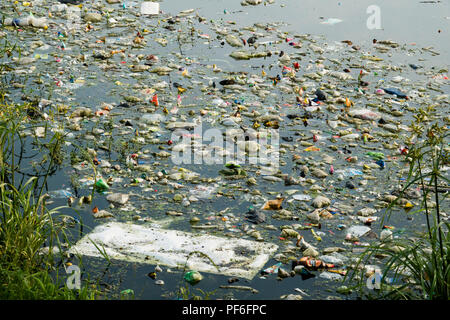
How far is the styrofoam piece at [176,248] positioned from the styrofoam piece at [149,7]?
466 cm

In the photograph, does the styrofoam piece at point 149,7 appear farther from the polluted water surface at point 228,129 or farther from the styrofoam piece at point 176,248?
the styrofoam piece at point 176,248

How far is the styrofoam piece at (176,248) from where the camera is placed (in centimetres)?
341

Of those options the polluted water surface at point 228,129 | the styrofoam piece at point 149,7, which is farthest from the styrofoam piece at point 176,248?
the styrofoam piece at point 149,7

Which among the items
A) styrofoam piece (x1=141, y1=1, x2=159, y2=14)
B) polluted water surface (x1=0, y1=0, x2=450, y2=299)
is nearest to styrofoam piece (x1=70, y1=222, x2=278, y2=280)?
polluted water surface (x1=0, y1=0, x2=450, y2=299)

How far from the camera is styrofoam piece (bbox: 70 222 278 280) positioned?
341 cm

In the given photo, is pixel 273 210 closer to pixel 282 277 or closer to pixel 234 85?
pixel 282 277

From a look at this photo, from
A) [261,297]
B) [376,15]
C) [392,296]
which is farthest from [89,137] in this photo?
[376,15]

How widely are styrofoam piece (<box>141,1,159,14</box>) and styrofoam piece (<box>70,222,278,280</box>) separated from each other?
15.3ft

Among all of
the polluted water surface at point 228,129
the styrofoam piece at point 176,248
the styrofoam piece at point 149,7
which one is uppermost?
the styrofoam piece at point 149,7

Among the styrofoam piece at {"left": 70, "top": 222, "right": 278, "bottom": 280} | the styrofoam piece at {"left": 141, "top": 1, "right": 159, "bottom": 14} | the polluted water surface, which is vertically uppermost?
the styrofoam piece at {"left": 141, "top": 1, "right": 159, "bottom": 14}

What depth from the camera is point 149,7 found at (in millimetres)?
7969

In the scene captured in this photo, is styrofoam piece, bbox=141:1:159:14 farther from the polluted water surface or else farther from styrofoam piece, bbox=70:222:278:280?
styrofoam piece, bbox=70:222:278:280

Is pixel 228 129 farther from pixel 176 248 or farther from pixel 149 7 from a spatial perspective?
pixel 149 7

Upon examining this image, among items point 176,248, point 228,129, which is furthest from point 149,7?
point 176,248
